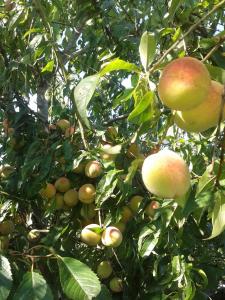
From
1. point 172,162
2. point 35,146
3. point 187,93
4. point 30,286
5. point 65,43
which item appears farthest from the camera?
point 65,43

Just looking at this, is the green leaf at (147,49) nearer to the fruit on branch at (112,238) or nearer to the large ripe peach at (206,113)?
the large ripe peach at (206,113)

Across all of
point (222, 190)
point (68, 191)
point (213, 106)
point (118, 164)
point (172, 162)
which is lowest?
point (68, 191)

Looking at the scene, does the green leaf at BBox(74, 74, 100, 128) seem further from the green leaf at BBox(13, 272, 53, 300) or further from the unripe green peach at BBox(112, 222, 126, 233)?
the unripe green peach at BBox(112, 222, 126, 233)

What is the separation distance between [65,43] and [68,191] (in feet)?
5.69

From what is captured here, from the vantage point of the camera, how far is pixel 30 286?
157 centimetres

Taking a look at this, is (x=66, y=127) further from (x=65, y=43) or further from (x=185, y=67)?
(x=185, y=67)

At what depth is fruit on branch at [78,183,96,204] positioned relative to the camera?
7.30ft

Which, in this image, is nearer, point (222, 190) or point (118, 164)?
point (222, 190)

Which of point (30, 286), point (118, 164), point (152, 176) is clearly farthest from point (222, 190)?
point (118, 164)

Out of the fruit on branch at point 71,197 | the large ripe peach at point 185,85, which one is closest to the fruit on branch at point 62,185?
the fruit on branch at point 71,197

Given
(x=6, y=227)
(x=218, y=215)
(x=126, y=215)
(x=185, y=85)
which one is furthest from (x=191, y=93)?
(x=6, y=227)

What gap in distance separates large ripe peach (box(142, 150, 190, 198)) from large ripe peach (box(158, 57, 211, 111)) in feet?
0.52

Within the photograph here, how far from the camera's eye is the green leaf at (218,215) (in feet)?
3.45

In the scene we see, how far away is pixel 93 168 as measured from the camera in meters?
2.18
